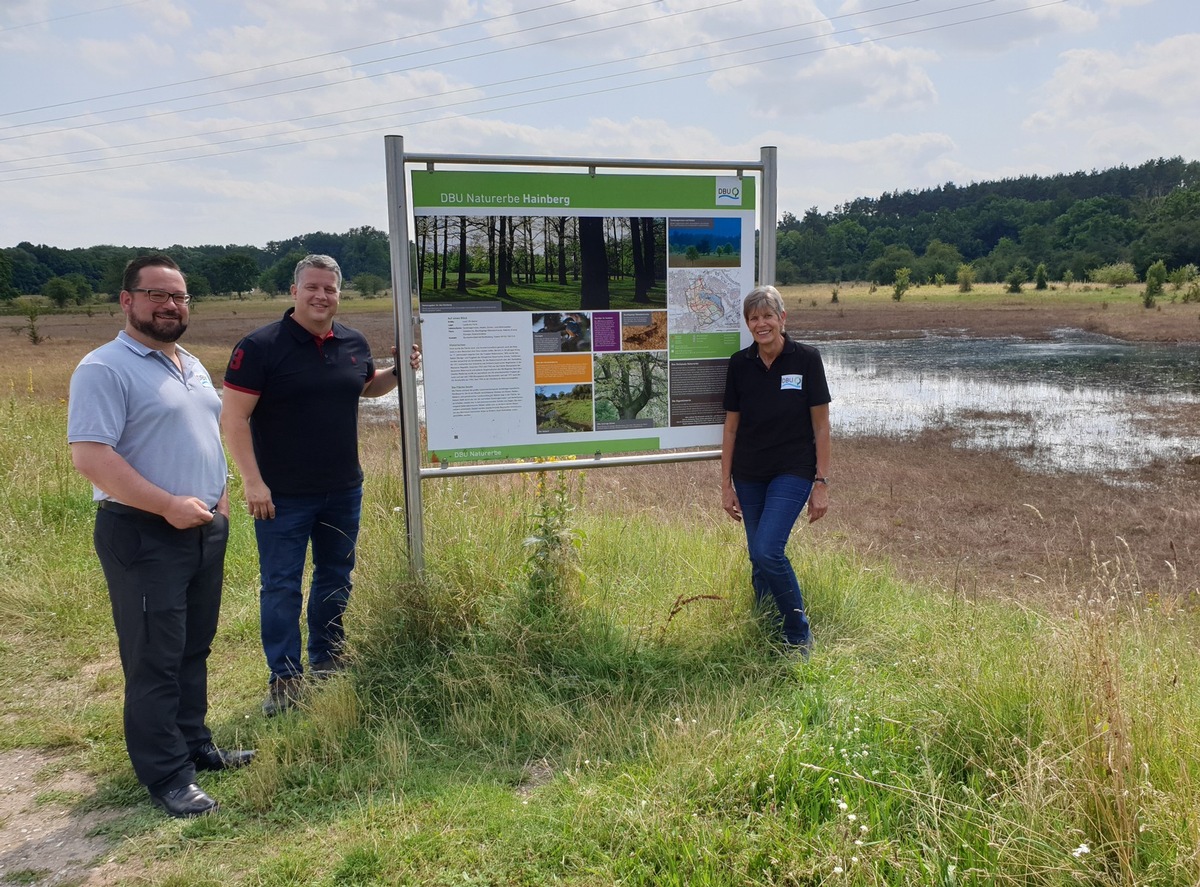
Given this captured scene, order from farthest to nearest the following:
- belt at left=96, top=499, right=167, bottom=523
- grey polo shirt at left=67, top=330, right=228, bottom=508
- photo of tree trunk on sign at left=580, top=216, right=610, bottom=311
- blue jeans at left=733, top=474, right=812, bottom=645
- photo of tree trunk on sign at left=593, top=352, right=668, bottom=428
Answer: photo of tree trunk on sign at left=593, top=352, right=668, bottom=428, photo of tree trunk on sign at left=580, top=216, right=610, bottom=311, blue jeans at left=733, top=474, right=812, bottom=645, belt at left=96, top=499, right=167, bottom=523, grey polo shirt at left=67, top=330, right=228, bottom=508

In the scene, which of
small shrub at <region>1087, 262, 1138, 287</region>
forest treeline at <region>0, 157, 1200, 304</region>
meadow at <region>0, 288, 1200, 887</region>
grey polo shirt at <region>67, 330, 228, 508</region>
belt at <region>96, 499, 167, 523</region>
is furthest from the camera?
forest treeline at <region>0, 157, 1200, 304</region>

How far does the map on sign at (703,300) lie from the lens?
5188mm

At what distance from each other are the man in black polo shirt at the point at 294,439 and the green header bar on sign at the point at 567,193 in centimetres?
73

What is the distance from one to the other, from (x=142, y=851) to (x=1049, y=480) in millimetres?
13705

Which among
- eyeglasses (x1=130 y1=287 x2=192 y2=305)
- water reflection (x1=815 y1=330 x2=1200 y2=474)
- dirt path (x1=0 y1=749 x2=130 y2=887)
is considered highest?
eyeglasses (x1=130 y1=287 x2=192 y2=305)

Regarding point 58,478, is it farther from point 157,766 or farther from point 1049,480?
point 1049,480

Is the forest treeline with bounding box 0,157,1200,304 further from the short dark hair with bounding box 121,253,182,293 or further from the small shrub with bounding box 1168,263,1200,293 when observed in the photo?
the short dark hair with bounding box 121,253,182,293

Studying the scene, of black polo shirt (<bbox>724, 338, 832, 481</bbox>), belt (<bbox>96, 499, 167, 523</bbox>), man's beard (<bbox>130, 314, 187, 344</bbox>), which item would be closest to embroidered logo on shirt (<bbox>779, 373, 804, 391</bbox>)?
black polo shirt (<bbox>724, 338, 832, 481</bbox>)

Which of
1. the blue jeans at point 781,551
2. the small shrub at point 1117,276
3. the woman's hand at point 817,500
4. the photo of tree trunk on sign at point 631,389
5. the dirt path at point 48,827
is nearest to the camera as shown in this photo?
the dirt path at point 48,827

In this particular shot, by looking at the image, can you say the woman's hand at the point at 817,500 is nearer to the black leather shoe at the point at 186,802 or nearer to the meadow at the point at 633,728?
the meadow at the point at 633,728

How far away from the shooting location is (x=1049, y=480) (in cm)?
1370

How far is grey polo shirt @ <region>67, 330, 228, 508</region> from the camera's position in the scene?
340 centimetres

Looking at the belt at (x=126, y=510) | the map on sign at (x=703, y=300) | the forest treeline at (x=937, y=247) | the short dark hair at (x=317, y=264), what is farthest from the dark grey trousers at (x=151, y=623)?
the forest treeline at (x=937, y=247)

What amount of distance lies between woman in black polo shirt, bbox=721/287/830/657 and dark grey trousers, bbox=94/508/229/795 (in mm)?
2822
